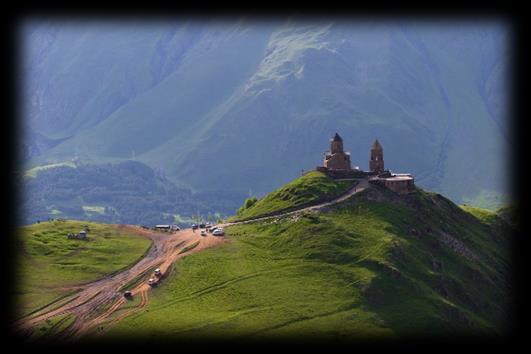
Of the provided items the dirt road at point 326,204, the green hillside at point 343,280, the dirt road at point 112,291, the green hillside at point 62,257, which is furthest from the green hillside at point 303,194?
the green hillside at point 62,257

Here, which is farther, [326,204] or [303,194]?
[303,194]

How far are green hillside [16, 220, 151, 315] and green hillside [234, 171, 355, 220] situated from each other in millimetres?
14193

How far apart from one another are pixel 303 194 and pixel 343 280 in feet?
57.4

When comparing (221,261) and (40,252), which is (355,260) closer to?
(221,261)

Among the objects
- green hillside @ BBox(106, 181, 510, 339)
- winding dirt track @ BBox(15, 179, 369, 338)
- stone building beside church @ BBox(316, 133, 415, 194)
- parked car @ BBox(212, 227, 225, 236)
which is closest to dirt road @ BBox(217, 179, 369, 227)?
winding dirt track @ BBox(15, 179, 369, 338)

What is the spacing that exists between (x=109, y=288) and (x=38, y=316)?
7.48m

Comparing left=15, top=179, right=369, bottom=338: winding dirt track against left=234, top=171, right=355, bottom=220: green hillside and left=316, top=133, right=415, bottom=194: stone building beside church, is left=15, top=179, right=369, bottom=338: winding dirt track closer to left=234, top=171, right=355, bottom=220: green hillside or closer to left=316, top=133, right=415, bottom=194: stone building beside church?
left=234, top=171, right=355, bottom=220: green hillside

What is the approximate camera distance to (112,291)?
77.9 m

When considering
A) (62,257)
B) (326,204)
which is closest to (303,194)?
(326,204)

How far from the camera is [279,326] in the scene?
72.2 m

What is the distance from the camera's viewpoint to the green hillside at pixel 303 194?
95.1 meters

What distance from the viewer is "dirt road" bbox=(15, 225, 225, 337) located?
7262 centimetres

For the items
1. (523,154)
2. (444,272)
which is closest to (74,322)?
(444,272)

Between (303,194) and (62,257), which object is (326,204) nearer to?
(303,194)
